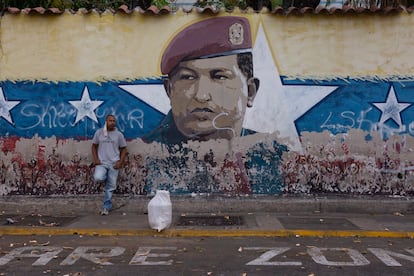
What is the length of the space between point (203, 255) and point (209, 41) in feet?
14.1

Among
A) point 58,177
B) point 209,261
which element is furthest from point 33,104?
point 209,261

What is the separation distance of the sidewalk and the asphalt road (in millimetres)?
200

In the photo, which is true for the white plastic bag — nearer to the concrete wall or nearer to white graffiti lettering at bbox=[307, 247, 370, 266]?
the concrete wall

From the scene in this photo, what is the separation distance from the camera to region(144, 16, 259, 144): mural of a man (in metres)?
9.34

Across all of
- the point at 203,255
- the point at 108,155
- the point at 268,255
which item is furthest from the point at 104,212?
the point at 268,255

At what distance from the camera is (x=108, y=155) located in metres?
9.12

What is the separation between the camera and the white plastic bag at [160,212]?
313 inches

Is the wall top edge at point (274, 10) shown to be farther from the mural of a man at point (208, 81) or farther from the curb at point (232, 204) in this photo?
the curb at point (232, 204)

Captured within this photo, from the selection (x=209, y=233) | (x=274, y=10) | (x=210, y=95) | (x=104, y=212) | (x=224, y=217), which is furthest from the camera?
(x=210, y=95)

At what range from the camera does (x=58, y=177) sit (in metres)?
9.56

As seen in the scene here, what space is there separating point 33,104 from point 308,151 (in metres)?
5.29

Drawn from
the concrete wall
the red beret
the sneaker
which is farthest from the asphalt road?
the red beret

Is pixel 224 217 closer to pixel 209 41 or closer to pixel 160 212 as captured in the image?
pixel 160 212

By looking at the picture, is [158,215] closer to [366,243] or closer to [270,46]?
[366,243]
